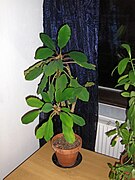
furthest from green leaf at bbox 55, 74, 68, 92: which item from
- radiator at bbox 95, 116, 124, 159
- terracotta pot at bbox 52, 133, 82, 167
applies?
radiator at bbox 95, 116, 124, 159

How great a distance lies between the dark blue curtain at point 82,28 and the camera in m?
1.45

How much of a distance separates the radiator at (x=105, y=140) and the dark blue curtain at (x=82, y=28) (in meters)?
0.05

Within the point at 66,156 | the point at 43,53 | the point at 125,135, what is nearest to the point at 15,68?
the point at 43,53

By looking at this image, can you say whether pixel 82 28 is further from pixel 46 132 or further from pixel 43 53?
pixel 46 132

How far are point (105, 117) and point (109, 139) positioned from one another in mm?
144

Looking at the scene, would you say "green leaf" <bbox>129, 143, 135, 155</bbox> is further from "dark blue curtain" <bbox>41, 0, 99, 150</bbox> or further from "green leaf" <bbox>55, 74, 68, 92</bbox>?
"dark blue curtain" <bbox>41, 0, 99, 150</bbox>

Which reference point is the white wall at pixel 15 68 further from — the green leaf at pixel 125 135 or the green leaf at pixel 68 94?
the green leaf at pixel 125 135

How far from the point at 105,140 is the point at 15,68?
749 millimetres

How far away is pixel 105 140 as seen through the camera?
171 centimetres

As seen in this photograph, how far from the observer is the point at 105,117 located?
5.64 feet

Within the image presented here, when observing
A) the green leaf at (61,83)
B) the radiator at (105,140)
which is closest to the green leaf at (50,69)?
the green leaf at (61,83)

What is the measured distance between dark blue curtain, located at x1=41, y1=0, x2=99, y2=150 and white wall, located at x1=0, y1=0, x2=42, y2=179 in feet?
0.31

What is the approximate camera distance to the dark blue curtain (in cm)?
145

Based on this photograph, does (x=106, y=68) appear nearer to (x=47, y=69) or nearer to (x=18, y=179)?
(x=47, y=69)
